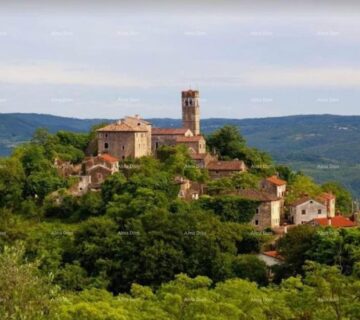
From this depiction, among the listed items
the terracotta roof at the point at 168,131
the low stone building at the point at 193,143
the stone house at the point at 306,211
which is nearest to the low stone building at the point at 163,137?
the terracotta roof at the point at 168,131

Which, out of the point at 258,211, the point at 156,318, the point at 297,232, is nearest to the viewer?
the point at 156,318

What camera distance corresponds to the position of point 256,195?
37094mm

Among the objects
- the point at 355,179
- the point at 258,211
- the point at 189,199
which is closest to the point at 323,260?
the point at 258,211

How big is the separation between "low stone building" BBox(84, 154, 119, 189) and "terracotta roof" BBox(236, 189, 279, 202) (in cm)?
654

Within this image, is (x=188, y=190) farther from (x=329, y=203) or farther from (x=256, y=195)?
(x=329, y=203)

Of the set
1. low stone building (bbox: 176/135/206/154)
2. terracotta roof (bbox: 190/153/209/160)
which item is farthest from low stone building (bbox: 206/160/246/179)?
low stone building (bbox: 176/135/206/154)

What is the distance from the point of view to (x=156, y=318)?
71.3 feet

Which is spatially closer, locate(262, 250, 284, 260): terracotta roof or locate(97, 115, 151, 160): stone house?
locate(262, 250, 284, 260): terracotta roof

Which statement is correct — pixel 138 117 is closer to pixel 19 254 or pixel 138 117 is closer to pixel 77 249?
pixel 77 249

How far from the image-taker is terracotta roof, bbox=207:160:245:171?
136 ft

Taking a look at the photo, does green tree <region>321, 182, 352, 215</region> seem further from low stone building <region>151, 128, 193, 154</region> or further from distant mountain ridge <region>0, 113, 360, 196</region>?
distant mountain ridge <region>0, 113, 360, 196</region>

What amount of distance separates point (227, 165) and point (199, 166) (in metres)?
1.46

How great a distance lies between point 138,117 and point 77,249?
14031 mm

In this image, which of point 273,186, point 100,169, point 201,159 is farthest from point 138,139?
point 273,186
